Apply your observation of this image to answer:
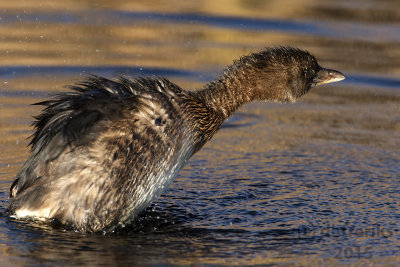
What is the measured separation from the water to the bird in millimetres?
194

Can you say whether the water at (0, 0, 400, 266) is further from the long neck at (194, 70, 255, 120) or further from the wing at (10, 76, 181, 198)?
the long neck at (194, 70, 255, 120)

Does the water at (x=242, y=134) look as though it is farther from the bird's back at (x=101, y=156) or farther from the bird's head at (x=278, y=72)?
the bird's head at (x=278, y=72)

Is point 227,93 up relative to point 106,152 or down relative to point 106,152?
up

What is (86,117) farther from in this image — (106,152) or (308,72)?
(308,72)

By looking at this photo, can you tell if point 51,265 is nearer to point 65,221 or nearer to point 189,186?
point 65,221

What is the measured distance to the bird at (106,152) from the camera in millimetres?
6867

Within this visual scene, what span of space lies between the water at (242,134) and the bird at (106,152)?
0.64ft

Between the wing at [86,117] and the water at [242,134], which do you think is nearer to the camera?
the water at [242,134]

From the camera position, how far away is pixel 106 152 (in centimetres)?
689

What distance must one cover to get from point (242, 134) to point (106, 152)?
3.17 m

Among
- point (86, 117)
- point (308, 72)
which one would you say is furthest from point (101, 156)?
point (308, 72)

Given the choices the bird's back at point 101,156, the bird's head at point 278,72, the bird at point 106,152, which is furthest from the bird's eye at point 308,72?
the bird's back at point 101,156

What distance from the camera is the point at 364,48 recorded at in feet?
42.6

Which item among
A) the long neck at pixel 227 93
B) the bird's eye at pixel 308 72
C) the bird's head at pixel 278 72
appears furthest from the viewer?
the bird's eye at pixel 308 72
